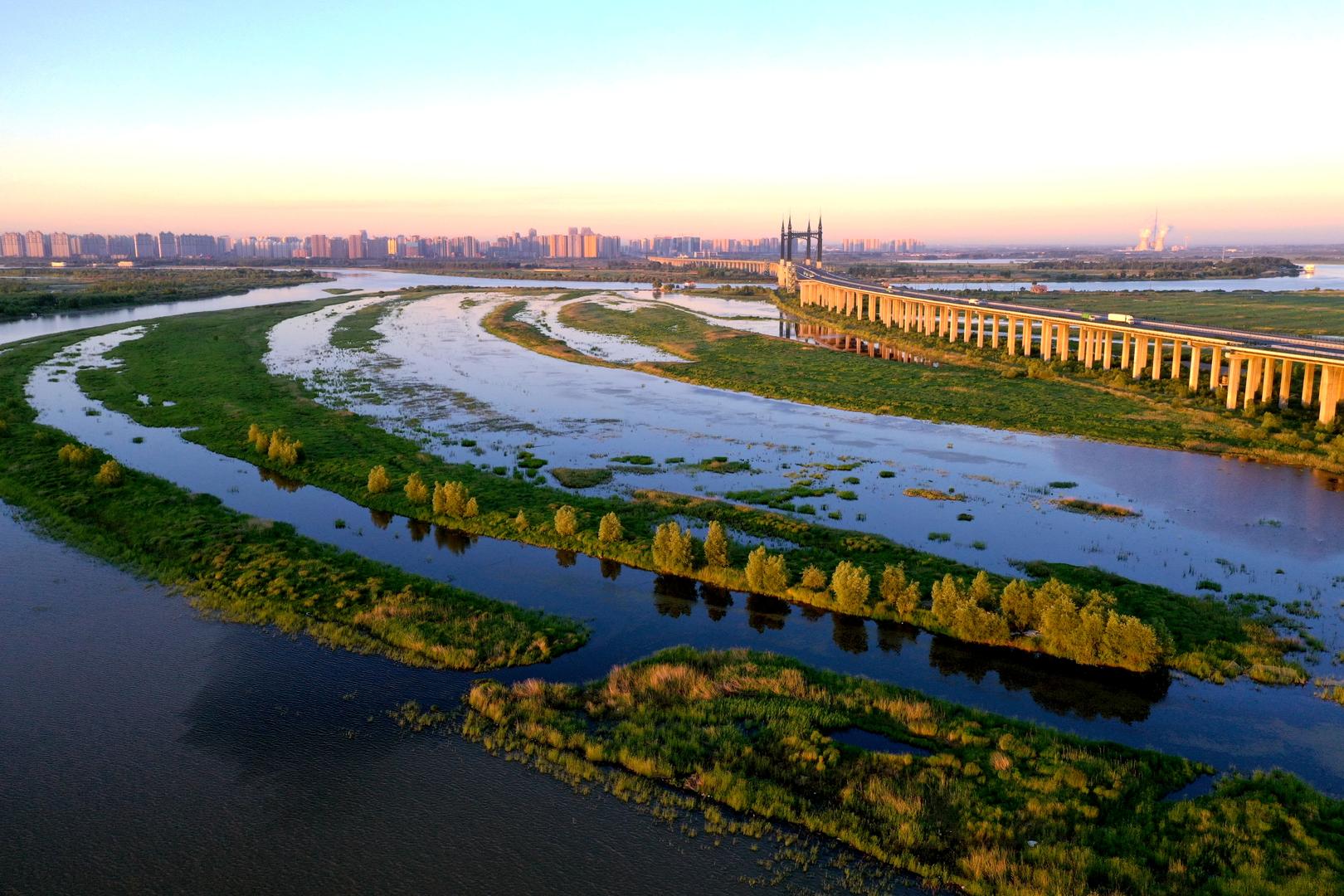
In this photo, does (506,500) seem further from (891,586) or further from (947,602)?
(947,602)

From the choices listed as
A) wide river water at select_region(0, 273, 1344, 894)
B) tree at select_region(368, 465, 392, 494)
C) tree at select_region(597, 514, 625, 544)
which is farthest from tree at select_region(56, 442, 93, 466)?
tree at select_region(597, 514, 625, 544)

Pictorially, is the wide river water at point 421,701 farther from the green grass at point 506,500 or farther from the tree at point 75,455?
the tree at point 75,455

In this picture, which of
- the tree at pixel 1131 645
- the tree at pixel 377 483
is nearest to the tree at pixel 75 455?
the tree at pixel 377 483

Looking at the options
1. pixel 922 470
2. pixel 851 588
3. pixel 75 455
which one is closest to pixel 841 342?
pixel 922 470

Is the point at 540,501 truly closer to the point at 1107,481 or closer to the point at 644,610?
the point at 644,610

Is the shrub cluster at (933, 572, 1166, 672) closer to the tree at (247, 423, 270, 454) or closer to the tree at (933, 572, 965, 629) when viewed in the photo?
the tree at (933, 572, 965, 629)

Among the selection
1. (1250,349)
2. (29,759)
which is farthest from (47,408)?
(1250,349)
